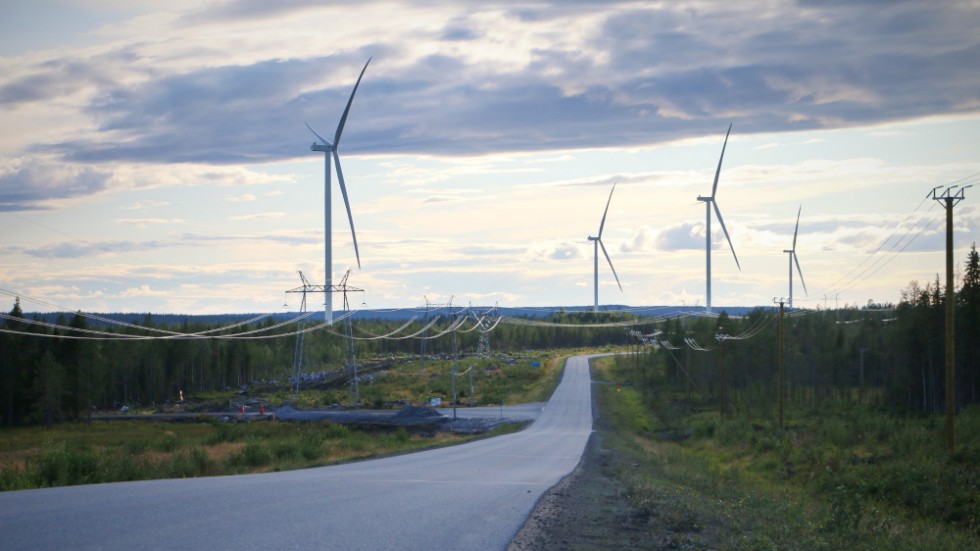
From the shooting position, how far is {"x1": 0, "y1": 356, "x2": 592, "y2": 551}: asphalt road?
12820 millimetres

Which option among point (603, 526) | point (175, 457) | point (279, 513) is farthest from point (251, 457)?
point (603, 526)

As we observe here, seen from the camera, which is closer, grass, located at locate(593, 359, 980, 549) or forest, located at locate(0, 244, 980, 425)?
grass, located at locate(593, 359, 980, 549)

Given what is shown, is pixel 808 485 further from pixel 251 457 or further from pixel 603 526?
pixel 603 526

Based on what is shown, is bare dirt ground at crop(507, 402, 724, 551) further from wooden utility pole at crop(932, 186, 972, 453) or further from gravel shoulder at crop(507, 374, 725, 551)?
wooden utility pole at crop(932, 186, 972, 453)

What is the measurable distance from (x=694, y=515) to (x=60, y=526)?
11.4 meters

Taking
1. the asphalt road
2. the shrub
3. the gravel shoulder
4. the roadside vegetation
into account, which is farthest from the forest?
the gravel shoulder

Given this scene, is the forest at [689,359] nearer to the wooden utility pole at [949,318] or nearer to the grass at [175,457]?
the grass at [175,457]

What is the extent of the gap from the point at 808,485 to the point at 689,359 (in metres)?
91.1

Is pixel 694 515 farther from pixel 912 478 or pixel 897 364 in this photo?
pixel 897 364

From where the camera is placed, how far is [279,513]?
15.5 metres

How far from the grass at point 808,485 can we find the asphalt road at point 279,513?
3.65m

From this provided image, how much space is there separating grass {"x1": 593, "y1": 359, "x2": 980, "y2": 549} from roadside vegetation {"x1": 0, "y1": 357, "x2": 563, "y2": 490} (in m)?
14.6

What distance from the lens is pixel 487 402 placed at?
109 meters

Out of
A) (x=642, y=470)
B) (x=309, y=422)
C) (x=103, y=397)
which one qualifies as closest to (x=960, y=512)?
(x=642, y=470)
